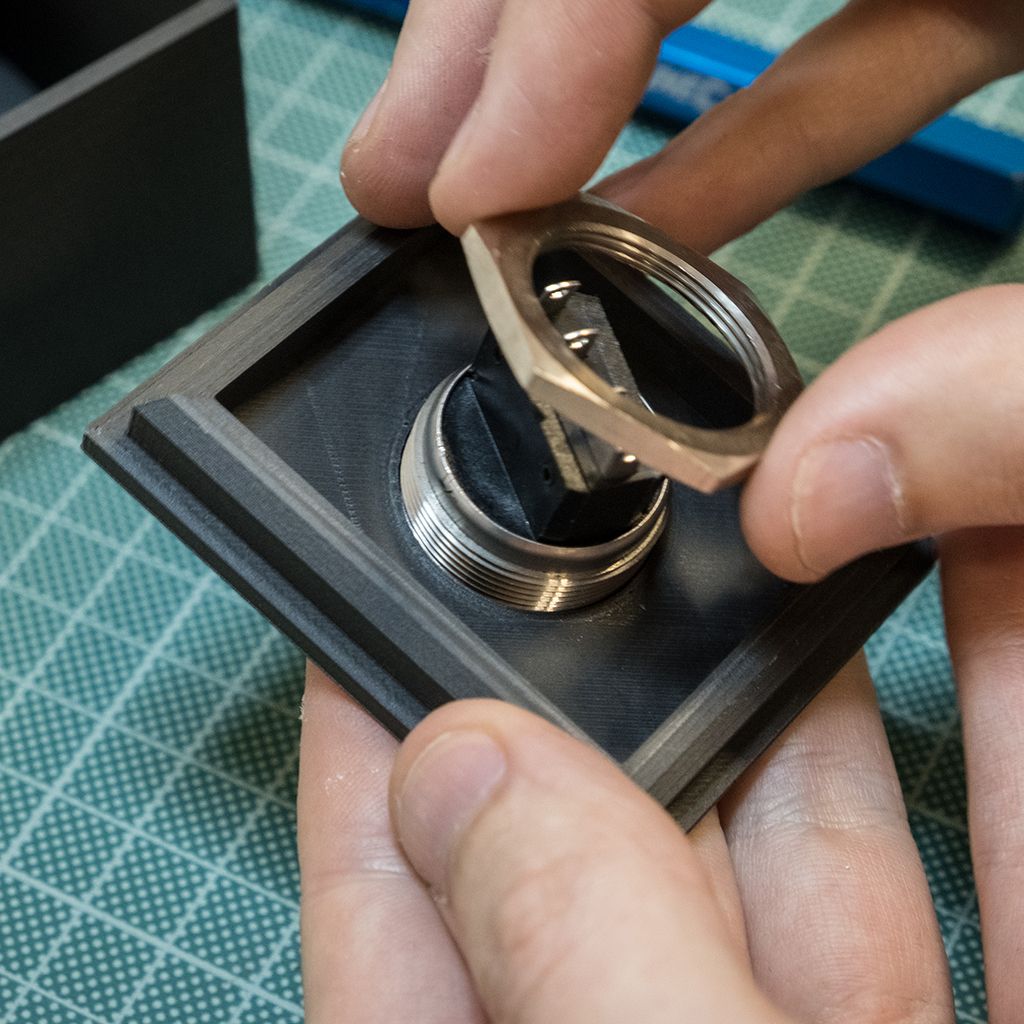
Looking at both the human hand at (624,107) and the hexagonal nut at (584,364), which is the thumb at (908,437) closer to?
the hexagonal nut at (584,364)

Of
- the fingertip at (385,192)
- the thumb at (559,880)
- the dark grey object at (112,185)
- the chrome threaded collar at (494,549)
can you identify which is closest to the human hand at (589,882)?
the thumb at (559,880)

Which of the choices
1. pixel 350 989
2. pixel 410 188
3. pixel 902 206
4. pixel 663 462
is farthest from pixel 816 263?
pixel 350 989

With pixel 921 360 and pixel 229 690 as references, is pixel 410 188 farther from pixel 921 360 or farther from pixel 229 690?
pixel 229 690

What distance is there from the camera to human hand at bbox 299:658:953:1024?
0.79 m

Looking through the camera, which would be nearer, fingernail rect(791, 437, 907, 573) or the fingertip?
fingernail rect(791, 437, 907, 573)

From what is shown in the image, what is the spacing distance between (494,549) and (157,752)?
21.5 inches

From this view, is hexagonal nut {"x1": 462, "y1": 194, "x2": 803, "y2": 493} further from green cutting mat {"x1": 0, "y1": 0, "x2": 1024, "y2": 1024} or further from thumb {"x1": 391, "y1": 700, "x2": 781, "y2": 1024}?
green cutting mat {"x1": 0, "y1": 0, "x2": 1024, "y2": 1024}

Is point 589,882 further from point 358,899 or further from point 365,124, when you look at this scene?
point 365,124

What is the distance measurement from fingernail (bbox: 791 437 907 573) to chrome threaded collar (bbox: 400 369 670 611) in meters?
0.15

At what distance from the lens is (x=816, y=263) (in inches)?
66.4

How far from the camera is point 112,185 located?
133 cm

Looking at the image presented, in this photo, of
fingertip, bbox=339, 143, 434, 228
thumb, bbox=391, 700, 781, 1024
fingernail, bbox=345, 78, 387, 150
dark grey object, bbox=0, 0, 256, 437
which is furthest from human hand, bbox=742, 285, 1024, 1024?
dark grey object, bbox=0, 0, 256, 437

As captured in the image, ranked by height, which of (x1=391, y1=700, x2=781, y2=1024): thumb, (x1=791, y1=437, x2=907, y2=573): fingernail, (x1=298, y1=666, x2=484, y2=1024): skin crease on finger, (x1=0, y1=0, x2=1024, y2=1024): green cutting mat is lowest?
(x1=0, y1=0, x2=1024, y2=1024): green cutting mat

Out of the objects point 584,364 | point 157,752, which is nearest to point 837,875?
point 584,364
